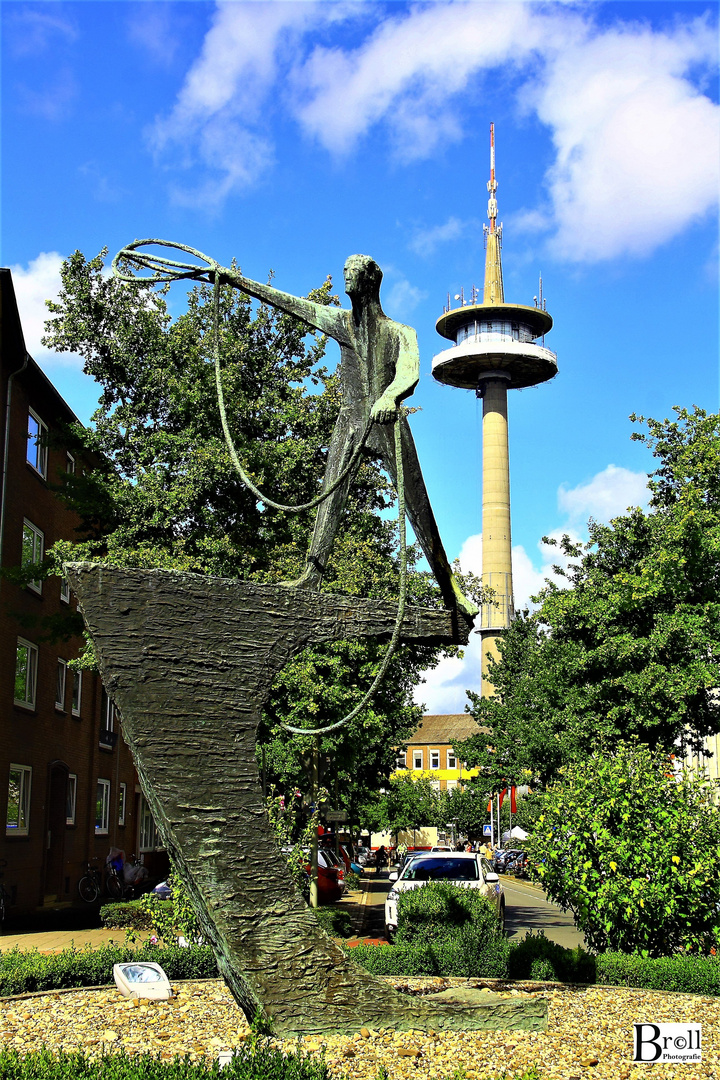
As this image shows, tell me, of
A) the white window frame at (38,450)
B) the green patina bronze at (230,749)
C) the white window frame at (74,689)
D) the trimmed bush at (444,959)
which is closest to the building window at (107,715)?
the white window frame at (74,689)

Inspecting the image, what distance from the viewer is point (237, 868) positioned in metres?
6.27

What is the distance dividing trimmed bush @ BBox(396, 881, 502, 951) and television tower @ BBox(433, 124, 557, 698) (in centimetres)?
5643

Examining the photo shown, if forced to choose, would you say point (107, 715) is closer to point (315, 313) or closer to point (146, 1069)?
point (315, 313)

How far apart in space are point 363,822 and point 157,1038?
69.4ft

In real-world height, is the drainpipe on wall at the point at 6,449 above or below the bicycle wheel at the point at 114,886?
above

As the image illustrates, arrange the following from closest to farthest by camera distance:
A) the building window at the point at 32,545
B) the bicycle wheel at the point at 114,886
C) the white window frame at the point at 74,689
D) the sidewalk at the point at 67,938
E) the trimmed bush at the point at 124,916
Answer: the sidewalk at the point at 67,938, the trimmed bush at the point at 124,916, the building window at the point at 32,545, the bicycle wheel at the point at 114,886, the white window frame at the point at 74,689

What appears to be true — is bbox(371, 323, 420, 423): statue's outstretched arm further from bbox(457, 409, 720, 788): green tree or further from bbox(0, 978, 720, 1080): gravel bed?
bbox(457, 409, 720, 788): green tree

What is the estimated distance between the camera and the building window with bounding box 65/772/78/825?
26359 mm

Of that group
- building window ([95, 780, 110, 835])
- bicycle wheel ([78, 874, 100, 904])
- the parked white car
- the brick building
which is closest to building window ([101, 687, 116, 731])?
the brick building

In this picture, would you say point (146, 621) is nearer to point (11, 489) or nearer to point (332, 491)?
point (332, 491)

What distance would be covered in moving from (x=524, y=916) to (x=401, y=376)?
69.5 ft

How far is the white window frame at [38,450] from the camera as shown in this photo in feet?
75.7

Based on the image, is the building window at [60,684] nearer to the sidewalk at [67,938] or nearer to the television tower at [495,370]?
the sidewalk at [67,938]

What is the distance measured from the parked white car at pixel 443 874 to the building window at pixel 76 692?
1333 centimetres
